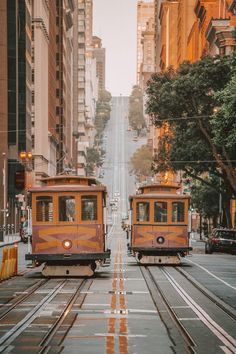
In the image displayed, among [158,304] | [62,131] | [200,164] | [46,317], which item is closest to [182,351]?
[46,317]

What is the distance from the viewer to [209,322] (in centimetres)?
1772

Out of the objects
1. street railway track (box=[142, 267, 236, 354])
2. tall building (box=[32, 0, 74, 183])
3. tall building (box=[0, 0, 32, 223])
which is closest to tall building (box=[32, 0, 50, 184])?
tall building (box=[32, 0, 74, 183])

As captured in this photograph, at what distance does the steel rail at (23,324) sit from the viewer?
48.4 ft

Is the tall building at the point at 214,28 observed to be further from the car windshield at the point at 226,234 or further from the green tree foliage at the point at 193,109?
the car windshield at the point at 226,234

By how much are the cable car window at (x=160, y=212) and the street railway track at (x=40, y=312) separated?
8.45 metres

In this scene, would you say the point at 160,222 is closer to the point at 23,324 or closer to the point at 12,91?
the point at 23,324

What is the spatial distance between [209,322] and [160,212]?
19173mm

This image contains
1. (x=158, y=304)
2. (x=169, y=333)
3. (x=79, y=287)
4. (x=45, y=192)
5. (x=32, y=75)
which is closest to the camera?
(x=169, y=333)

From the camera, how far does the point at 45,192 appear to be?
29.4 meters

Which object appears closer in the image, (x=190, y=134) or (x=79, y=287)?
(x=79, y=287)

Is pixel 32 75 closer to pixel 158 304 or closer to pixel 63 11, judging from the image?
pixel 63 11

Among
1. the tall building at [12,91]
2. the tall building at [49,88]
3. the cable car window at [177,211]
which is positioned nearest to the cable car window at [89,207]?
the cable car window at [177,211]

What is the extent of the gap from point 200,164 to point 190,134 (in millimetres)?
3007

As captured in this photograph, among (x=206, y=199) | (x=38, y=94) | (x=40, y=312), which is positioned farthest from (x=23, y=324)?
(x=38, y=94)
